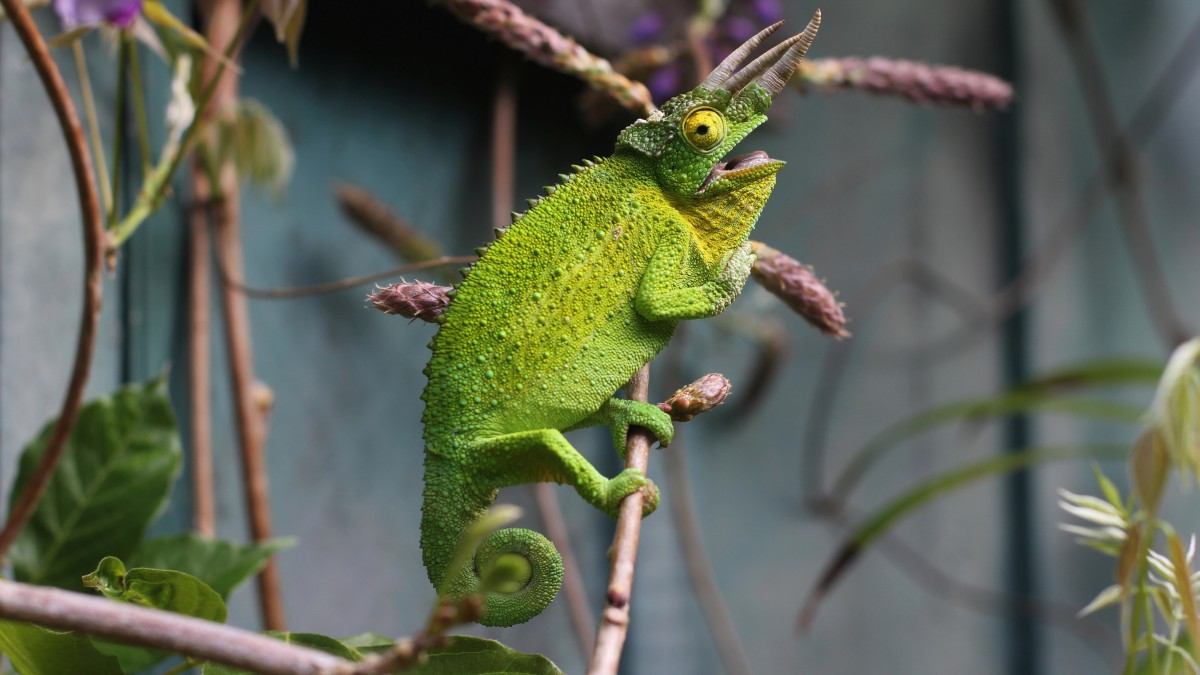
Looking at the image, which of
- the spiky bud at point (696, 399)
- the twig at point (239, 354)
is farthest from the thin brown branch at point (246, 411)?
the spiky bud at point (696, 399)

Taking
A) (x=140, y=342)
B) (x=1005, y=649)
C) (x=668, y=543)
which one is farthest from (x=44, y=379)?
(x=1005, y=649)

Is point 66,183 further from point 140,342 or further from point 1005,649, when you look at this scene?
point 1005,649

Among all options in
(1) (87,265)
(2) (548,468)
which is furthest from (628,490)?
(1) (87,265)

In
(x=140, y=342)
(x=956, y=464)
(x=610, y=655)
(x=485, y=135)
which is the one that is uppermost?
(x=485, y=135)

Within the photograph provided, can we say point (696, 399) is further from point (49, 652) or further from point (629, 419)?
point (49, 652)

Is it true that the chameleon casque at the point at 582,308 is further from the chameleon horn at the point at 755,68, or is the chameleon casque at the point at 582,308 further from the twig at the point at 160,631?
the twig at the point at 160,631

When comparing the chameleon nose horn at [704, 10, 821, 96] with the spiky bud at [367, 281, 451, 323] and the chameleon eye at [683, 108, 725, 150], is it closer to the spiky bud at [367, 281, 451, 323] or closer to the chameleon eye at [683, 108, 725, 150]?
the chameleon eye at [683, 108, 725, 150]
